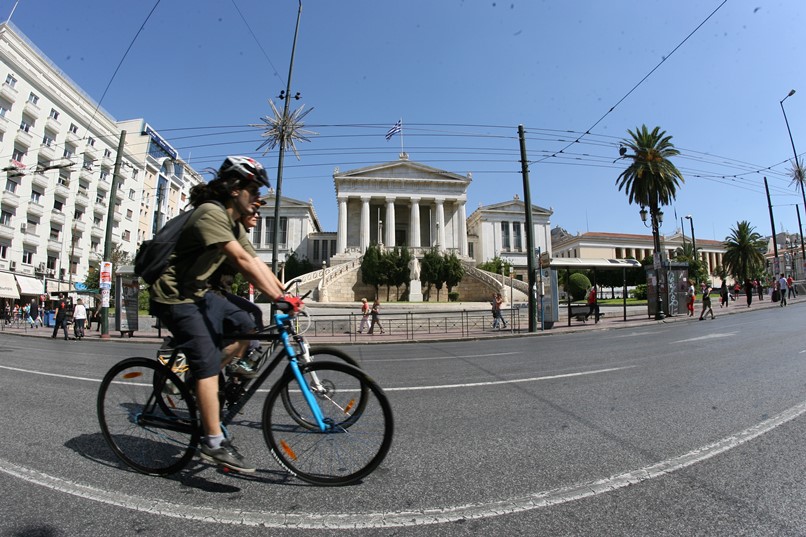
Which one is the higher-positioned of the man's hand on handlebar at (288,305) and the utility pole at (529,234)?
the utility pole at (529,234)

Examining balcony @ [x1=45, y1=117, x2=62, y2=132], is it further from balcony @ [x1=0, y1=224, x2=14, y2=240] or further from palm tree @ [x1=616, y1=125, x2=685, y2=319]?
palm tree @ [x1=616, y1=125, x2=685, y2=319]

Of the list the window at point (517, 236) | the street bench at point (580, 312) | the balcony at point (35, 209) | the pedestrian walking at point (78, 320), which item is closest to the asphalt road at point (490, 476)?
the pedestrian walking at point (78, 320)

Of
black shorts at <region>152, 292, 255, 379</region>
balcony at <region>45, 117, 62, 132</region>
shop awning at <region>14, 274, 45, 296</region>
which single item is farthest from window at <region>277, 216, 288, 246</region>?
black shorts at <region>152, 292, 255, 379</region>

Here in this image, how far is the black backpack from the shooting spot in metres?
2.54

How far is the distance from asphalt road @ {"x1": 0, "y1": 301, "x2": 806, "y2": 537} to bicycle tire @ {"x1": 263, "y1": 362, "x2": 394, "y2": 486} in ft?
0.35

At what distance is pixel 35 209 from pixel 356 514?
53415 mm

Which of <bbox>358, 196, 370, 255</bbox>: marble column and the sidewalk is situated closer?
the sidewalk

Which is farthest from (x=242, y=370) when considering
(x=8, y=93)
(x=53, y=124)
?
(x=53, y=124)

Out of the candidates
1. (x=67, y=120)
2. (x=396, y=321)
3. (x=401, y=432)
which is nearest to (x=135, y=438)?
(x=401, y=432)

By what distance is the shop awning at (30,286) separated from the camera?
39.1m

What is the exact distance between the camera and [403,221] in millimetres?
73562

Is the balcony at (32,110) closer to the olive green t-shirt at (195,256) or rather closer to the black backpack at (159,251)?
the black backpack at (159,251)

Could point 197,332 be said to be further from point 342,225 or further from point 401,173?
point 401,173

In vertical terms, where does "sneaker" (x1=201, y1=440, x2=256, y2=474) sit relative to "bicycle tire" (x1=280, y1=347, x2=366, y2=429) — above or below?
below
